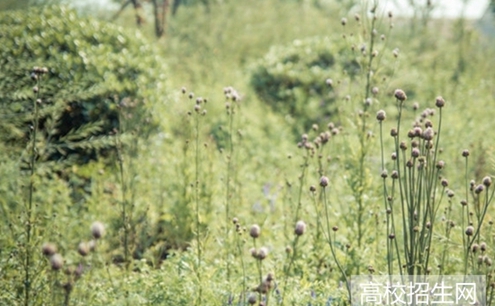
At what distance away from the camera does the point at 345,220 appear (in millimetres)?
3105

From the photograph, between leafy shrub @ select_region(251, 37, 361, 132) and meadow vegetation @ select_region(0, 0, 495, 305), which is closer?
meadow vegetation @ select_region(0, 0, 495, 305)

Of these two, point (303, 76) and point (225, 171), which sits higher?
point (303, 76)

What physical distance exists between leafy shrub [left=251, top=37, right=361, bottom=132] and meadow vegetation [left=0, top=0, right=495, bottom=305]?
0.03m

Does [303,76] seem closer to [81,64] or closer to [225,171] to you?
[225,171]

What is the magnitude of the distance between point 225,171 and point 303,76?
10.7 feet

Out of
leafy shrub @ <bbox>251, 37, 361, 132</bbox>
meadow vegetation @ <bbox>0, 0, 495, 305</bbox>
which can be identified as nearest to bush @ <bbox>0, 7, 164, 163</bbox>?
meadow vegetation @ <bbox>0, 0, 495, 305</bbox>

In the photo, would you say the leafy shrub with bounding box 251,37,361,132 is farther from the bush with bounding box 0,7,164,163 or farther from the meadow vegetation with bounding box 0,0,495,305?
the bush with bounding box 0,7,164,163

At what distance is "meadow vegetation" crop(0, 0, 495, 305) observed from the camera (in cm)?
231

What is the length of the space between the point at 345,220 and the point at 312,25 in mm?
9739

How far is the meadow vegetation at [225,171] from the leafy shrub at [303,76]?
0.10 feet

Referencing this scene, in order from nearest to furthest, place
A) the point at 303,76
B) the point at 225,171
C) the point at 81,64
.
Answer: the point at 81,64 < the point at 225,171 < the point at 303,76

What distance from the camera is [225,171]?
4.96 meters

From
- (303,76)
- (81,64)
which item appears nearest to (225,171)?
(81,64)

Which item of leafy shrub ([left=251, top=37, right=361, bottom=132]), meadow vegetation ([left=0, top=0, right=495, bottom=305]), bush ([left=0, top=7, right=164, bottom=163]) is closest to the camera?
meadow vegetation ([left=0, top=0, right=495, bottom=305])
